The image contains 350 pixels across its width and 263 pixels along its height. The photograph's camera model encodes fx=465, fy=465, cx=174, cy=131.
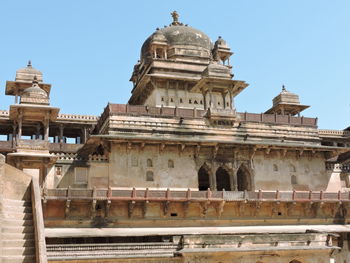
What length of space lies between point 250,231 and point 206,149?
508 centimetres

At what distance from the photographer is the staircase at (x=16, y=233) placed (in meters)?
11.1

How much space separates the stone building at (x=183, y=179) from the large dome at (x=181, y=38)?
7.37 ft

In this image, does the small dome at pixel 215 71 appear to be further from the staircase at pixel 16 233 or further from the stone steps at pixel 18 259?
the stone steps at pixel 18 259

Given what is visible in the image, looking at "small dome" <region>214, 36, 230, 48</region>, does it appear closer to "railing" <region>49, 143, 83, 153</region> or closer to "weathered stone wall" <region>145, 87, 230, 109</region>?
"weathered stone wall" <region>145, 87, 230, 109</region>

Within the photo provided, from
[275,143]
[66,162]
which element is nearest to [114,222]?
[66,162]

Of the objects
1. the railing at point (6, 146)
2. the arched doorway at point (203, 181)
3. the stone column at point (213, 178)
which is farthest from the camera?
the arched doorway at point (203, 181)

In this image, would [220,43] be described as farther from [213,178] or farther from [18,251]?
[18,251]

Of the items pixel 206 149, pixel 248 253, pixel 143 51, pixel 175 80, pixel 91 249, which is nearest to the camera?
pixel 91 249

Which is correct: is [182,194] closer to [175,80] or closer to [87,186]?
[87,186]

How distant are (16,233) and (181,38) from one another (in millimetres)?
24448

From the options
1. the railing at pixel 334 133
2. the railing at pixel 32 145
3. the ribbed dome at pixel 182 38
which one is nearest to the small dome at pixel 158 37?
the ribbed dome at pixel 182 38

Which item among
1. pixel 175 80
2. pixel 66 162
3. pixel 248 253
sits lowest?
pixel 248 253

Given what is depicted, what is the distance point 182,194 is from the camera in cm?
2352

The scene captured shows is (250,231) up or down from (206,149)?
down
